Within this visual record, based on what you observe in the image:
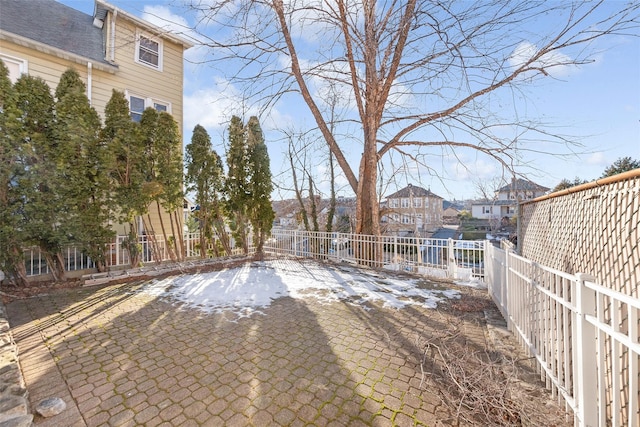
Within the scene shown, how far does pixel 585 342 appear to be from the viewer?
5.94ft

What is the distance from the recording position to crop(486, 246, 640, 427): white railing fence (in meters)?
1.52

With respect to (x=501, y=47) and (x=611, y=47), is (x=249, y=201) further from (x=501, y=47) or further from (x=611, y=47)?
(x=611, y=47)

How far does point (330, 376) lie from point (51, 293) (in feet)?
20.2

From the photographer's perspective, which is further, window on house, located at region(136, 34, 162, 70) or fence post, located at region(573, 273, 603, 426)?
window on house, located at region(136, 34, 162, 70)

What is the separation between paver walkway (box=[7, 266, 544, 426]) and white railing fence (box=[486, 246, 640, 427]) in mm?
905

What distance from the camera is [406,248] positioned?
27.6ft

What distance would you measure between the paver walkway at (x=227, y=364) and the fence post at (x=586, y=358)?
940 mm

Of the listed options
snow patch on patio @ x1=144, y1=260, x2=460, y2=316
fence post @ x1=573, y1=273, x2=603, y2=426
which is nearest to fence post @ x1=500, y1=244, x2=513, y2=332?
snow patch on patio @ x1=144, y1=260, x2=460, y2=316

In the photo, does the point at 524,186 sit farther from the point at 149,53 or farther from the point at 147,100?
the point at 149,53

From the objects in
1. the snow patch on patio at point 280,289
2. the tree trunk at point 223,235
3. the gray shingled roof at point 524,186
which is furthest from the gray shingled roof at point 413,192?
the tree trunk at point 223,235

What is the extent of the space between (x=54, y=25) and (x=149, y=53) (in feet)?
8.57

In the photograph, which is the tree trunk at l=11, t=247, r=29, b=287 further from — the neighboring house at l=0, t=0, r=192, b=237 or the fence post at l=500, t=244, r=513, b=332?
the fence post at l=500, t=244, r=513, b=332

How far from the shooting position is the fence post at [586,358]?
1813 millimetres

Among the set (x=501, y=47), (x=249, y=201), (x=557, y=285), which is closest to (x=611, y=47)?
(x=501, y=47)
